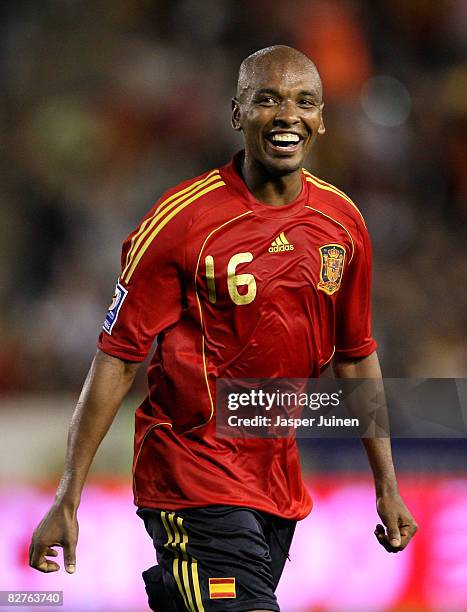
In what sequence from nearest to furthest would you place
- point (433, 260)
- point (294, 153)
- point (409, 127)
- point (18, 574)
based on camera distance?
1. point (294, 153)
2. point (18, 574)
3. point (433, 260)
4. point (409, 127)

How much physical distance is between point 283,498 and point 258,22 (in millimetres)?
4968

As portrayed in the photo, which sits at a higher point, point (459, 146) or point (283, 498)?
point (459, 146)

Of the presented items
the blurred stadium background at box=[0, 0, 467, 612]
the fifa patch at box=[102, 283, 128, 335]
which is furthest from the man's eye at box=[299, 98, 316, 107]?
the blurred stadium background at box=[0, 0, 467, 612]

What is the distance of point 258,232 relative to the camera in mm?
3291

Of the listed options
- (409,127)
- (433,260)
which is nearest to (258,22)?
(409,127)

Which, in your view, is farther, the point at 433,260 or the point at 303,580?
the point at 433,260

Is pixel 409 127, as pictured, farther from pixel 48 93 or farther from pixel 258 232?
pixel 258 232

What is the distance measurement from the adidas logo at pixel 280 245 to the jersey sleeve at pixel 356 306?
0.73 ft

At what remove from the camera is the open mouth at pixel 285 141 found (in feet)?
10.6

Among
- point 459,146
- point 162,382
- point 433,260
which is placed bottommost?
point 162,382

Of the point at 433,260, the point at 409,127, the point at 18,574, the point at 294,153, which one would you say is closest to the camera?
the point at 294,153

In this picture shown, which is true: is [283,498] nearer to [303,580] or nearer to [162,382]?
[162,382]

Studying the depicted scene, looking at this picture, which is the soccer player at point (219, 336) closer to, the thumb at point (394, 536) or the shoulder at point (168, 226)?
the shoulder at point (168, 226)

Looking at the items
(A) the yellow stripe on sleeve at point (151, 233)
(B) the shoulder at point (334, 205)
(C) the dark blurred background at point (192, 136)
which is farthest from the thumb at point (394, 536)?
(C) the dark blurred background at point (192, 136)
